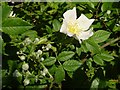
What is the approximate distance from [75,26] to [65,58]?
194 mm

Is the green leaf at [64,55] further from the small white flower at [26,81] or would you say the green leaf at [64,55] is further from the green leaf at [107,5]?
the green leaf at [107,5]

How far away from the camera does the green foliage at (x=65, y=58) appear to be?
4.87ft

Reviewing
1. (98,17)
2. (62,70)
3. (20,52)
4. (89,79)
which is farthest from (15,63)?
(98,17)

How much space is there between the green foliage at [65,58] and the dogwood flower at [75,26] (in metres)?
0.03

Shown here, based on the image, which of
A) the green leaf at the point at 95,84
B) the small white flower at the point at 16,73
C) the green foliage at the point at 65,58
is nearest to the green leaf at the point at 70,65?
the green foliage at the point at 65,58

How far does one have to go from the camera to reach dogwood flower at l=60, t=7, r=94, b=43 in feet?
4.72

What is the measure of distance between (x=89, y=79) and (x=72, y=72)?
0.13 meters

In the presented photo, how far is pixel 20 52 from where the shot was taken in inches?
62.7

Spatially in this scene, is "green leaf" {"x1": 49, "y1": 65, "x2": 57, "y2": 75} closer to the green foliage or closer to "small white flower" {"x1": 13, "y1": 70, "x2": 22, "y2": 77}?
the green foliage

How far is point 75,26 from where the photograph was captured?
1.61 m

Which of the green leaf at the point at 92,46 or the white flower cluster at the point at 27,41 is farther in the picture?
the white flower cluster at the point at 27,41

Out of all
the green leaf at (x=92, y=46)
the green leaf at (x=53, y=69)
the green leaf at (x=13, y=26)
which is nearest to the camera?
the green leaf at (x=13, y=26)

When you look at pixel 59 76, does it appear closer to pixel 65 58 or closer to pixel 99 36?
pixel 65 58

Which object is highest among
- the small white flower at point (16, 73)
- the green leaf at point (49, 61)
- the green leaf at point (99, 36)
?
the green leaf at point (99, 36)
